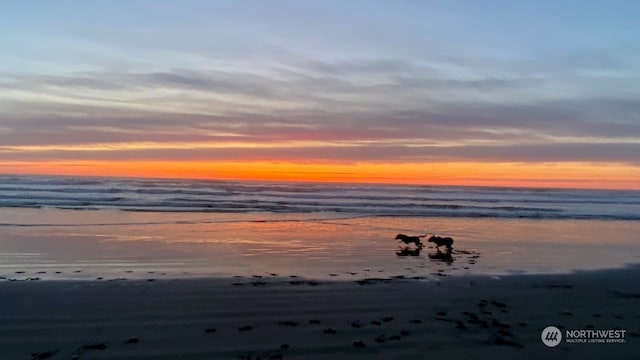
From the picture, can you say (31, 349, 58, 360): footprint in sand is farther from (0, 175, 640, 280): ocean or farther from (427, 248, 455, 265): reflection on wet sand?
(427, 248, 455, 265): reflection on wet sand

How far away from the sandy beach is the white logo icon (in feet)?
0.24

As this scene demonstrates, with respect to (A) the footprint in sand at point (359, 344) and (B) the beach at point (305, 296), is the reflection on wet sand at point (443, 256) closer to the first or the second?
(B) the beach at point (305, 296)

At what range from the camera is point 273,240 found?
625 inches

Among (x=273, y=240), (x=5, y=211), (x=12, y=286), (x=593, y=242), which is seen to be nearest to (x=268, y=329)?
(x=12, y=286)

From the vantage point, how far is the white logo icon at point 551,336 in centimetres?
651

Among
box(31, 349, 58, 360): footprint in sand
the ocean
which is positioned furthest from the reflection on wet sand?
box(31, 349, 58, 360): footprint in sand

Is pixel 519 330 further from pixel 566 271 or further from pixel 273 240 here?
pixel 273 240

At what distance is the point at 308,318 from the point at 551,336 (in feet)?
10.1

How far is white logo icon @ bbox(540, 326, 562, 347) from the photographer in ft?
21.4

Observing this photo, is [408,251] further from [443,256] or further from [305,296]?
[305,296]

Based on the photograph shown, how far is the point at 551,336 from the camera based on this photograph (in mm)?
6727

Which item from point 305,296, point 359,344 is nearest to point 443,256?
point 305,296

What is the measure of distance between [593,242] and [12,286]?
16.1 m

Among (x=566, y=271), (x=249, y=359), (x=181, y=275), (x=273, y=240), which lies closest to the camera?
(x=249, y=359)
